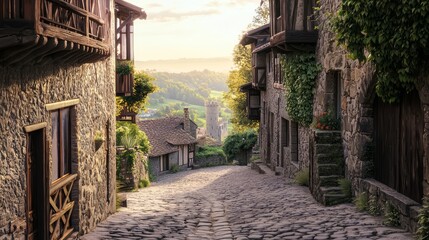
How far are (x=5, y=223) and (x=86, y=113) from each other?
4271 millimetres

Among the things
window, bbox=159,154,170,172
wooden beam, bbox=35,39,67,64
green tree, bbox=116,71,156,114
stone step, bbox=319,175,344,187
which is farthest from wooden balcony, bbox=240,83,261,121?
wooden beam, bbox=35,39,67,64

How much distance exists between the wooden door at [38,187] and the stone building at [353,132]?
5028 mm

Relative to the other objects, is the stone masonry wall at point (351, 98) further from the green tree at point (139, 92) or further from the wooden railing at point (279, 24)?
the green tree at point (139, 92)

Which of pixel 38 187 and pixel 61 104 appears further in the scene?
pixel 61 104

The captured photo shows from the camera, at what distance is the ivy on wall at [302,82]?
14.6 metres

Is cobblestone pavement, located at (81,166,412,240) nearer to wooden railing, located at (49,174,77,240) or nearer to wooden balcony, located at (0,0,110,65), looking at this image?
wooden railing, located at (49,174,77,240)

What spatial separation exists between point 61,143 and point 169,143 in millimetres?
35233

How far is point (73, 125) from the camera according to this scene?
9.20 m

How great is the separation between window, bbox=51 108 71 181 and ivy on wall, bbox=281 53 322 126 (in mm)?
7377

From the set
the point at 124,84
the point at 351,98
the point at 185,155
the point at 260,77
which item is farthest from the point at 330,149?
the point at 185,155

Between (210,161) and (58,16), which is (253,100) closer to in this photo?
(210,161)

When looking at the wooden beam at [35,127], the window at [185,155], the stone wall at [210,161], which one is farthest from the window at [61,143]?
the stone wall at [210,161]

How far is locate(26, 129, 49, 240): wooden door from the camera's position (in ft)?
23.6

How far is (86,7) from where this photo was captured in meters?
9.38
